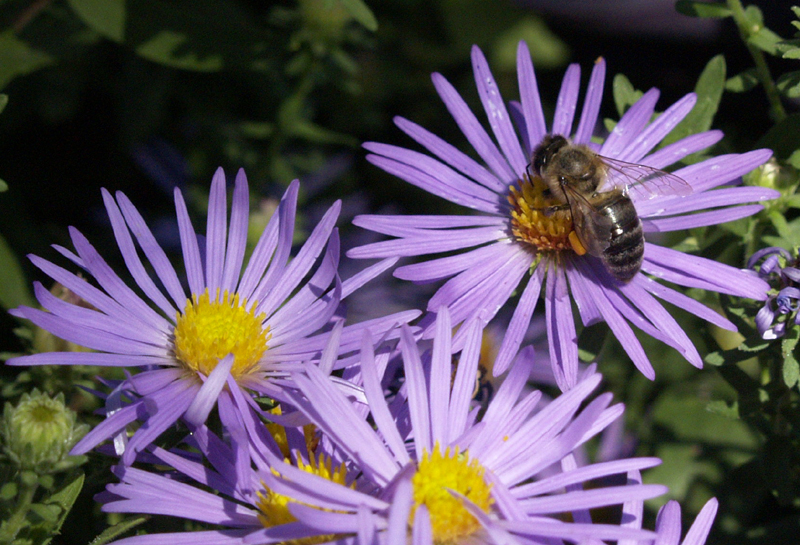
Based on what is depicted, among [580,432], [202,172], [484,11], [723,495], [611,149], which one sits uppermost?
[484,11]

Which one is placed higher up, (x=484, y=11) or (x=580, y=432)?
(x=484, y=11)

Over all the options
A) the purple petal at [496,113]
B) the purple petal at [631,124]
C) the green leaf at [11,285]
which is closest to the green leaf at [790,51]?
the purple petal at [631,124]

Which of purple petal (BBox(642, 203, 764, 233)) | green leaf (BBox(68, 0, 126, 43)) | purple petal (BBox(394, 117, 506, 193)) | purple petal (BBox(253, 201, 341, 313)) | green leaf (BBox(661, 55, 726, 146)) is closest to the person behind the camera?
purple petal (BBox(253, 201, 341, 313))

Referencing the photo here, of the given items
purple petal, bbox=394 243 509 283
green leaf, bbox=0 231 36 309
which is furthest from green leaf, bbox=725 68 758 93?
green leaf, bbox=0 231 36 309

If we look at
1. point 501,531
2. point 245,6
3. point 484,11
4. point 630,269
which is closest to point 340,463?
point 501,531

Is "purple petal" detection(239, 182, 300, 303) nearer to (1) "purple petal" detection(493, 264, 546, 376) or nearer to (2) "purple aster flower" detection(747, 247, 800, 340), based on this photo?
(1) "purple petal" detection(493, 264, 546, 376)

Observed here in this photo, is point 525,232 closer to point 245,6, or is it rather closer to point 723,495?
point 723,495

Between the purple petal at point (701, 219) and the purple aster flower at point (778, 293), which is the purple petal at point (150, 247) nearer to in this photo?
the purple petal at point (701, 219)
